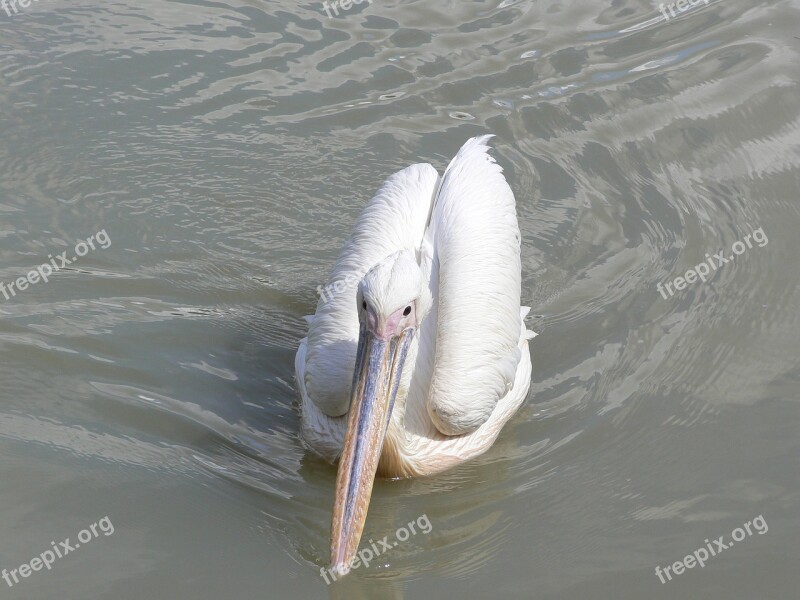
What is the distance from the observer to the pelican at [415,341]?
14.6 feet

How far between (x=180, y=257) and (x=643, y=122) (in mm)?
3507

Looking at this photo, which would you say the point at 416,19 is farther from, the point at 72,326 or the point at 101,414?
the point at 101,414

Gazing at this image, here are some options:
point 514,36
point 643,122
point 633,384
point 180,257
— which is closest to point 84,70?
point 180,257
